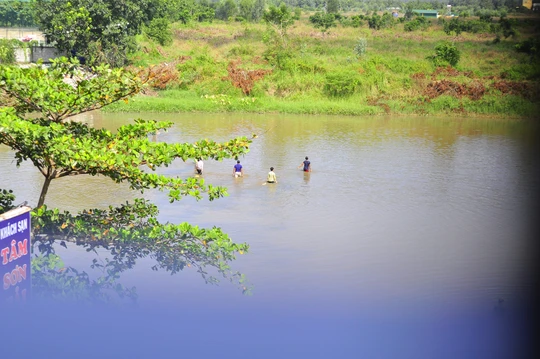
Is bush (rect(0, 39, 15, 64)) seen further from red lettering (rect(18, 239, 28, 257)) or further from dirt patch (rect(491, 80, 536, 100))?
red lettering (rect(18, 239, 28, 257))

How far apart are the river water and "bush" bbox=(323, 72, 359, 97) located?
23.6ft

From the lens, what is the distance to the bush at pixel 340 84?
1308 inches

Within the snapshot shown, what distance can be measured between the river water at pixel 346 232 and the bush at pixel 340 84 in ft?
23.6

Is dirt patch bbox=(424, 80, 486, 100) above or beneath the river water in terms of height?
above

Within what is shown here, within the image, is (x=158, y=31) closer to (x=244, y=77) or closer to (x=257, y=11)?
(x=244, y=77)

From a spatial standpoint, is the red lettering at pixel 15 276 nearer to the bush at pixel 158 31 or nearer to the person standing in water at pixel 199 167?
the person standing in water at pixel 199 167

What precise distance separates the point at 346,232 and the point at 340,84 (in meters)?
20.7

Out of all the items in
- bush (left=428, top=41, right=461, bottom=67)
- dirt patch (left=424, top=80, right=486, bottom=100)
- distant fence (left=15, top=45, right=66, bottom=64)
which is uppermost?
bush (left=428, top=41, right=461, bottom=67)

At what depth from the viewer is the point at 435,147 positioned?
2377cm

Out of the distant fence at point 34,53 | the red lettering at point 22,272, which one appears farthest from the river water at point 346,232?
the distant fence at point 34,53

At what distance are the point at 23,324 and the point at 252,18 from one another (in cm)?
5613

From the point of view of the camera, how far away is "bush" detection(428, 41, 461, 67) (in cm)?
3628

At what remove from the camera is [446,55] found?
36.5 meters

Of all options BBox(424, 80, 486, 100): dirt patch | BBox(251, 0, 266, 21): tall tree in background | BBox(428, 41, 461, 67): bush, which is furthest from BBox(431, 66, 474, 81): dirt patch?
BBox(251, 0, 266, 21): tall tree in background
